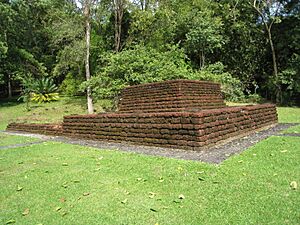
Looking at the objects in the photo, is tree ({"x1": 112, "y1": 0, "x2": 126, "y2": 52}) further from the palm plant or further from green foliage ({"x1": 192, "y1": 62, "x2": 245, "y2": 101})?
the palm plant

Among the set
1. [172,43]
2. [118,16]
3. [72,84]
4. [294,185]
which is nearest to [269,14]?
[172,43]

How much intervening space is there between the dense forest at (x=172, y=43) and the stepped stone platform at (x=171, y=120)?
3.91m

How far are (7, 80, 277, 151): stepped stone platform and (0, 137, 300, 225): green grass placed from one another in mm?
901

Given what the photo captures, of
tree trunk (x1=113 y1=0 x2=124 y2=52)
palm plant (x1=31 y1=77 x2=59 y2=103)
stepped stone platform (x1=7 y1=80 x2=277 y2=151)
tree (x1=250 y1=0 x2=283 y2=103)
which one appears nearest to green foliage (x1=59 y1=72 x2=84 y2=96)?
palm plant (x1=31 y1=77 x2=59 y2=103)

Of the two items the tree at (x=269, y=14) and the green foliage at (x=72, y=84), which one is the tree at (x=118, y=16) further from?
the tree at (x=269, y=14)

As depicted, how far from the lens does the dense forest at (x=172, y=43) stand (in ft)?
50.9

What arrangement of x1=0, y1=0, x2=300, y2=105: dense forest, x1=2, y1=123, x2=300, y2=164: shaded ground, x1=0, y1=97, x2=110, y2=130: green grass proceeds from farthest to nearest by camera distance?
x1=0, y1=97, x2=110, y2=130: green grass, x1=0, y1=0, x2=300, y2=105: dense forest, x1=2, y1=123, x2=300, y2=164: shaded ground

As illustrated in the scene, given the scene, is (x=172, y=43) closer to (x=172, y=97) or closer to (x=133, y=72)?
(x=133, y=72)

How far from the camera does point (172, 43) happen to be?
1922 centimetres

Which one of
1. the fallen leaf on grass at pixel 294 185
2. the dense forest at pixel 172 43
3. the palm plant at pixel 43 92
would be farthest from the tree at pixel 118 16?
the fallen leaf on grass at pixel 294 185

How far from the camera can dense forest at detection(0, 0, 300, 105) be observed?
15.5 meters

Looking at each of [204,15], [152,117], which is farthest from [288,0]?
[152,117]

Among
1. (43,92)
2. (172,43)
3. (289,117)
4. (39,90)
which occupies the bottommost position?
(289,117)

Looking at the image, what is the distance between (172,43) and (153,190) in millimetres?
17241
